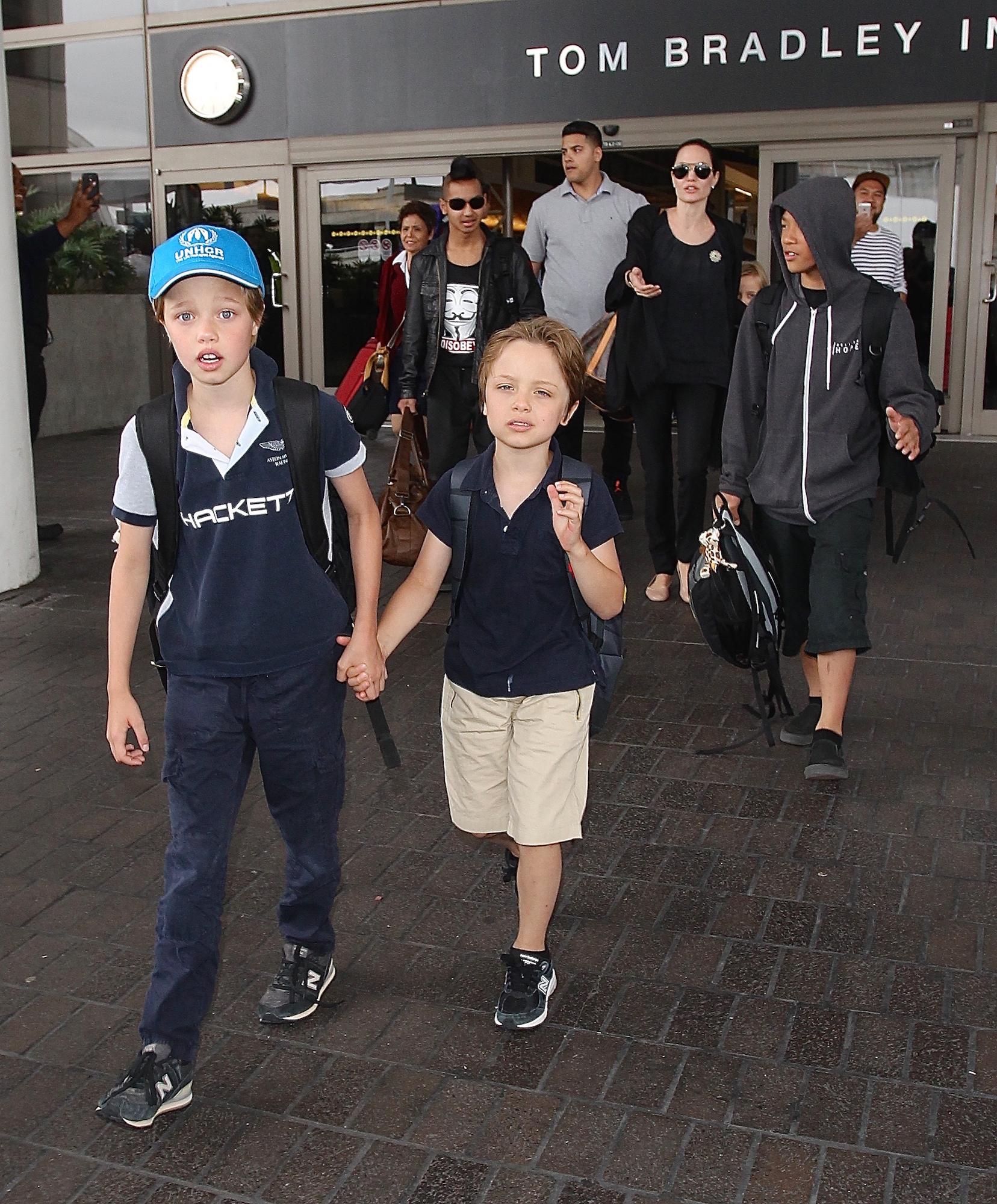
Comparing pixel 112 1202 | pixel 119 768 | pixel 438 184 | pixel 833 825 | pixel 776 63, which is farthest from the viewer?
pixel 438 184

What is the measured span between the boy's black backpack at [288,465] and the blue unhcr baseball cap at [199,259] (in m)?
0.24

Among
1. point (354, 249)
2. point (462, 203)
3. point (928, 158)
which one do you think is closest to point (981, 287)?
point (928, 158)

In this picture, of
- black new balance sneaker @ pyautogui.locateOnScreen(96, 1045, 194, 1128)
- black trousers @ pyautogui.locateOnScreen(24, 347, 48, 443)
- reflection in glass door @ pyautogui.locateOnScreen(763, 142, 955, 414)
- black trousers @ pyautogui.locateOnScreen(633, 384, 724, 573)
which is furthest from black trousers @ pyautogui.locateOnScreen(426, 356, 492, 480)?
reflection in glass door @ pyautogui.locateOnScreen(763, 142, 955, 414)

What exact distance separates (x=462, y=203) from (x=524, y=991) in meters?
4.60

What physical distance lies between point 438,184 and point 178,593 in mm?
11713

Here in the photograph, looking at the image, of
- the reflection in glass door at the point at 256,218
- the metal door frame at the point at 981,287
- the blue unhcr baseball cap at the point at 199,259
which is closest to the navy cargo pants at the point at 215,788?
the blue unhcr baseball cap at the point at 199,259

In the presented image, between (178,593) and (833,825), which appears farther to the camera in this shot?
(833,825)

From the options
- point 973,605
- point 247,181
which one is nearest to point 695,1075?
point 973,605

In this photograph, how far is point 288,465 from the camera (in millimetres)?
3143

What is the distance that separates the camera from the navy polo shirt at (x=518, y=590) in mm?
3406

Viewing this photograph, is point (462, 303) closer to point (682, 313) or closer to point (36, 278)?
point (682, 313)

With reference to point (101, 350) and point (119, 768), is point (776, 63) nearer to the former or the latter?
point (101, 350)

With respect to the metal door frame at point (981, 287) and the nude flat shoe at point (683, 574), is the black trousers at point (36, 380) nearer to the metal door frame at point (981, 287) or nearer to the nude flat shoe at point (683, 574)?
the nude flat shoe at point (683, 574)

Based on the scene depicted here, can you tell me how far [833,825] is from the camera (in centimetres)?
467
